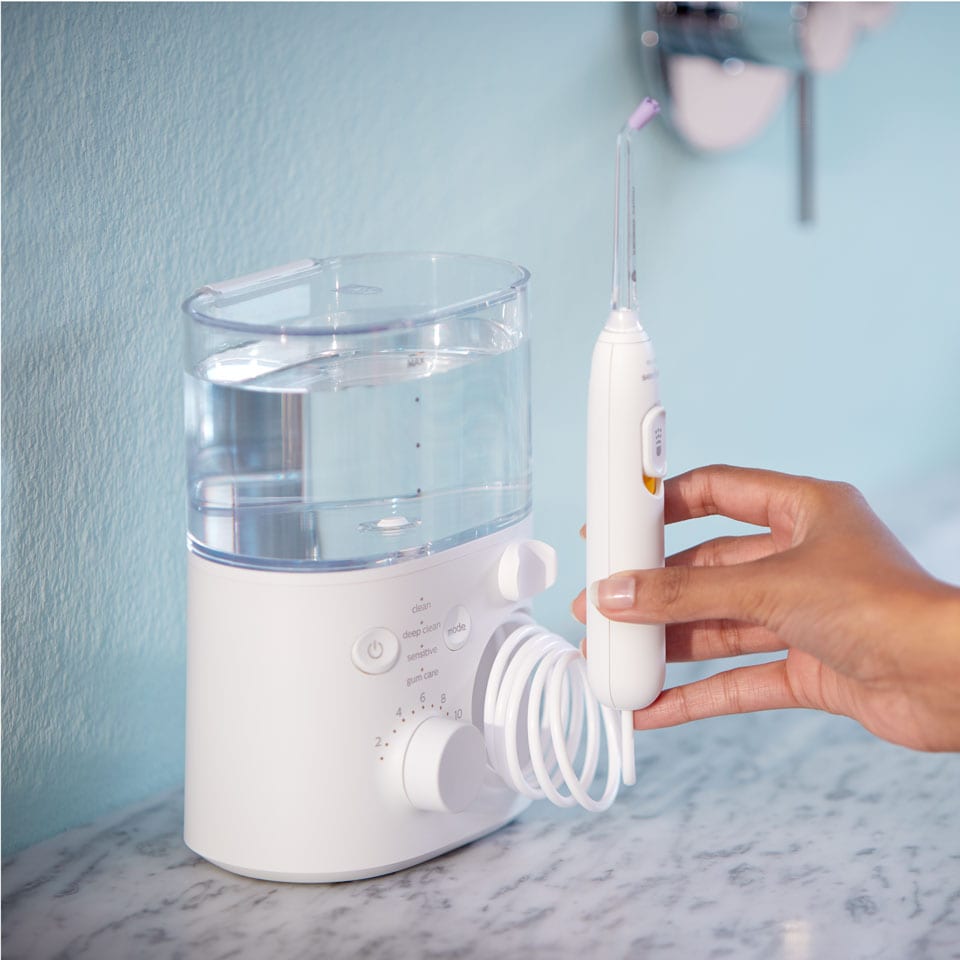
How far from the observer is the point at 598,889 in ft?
2.37

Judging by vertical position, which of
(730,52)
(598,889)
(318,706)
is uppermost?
(730,52)

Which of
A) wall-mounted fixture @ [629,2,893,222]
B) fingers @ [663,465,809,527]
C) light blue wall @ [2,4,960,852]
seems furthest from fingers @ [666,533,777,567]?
wall-mounted fixture @ [629,2,893,222]

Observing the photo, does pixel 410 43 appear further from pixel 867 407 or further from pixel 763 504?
pixel 867 407

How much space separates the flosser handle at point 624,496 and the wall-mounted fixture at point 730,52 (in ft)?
1.61

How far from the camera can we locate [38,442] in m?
0.72

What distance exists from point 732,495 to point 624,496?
0.14 metres

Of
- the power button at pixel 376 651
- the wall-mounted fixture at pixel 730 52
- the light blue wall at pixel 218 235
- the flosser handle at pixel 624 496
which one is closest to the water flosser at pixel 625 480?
the flosser handle at pixel 624 496

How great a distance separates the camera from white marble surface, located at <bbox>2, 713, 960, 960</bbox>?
669 mm

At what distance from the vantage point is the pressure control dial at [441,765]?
2.23ft

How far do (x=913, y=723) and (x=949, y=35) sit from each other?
934 millimetres

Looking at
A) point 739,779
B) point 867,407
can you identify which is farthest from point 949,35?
point 739,779

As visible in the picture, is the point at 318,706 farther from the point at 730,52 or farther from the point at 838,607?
the point at 730,52

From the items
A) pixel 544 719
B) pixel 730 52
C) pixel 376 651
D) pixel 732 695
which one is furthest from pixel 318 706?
pixel 730 52

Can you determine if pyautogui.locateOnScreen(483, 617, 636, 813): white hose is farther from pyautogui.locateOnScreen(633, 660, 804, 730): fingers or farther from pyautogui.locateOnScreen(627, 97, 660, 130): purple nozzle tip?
pyautogui.locateOnScreen(627, 97, 660, 130): purple nozzle tip
